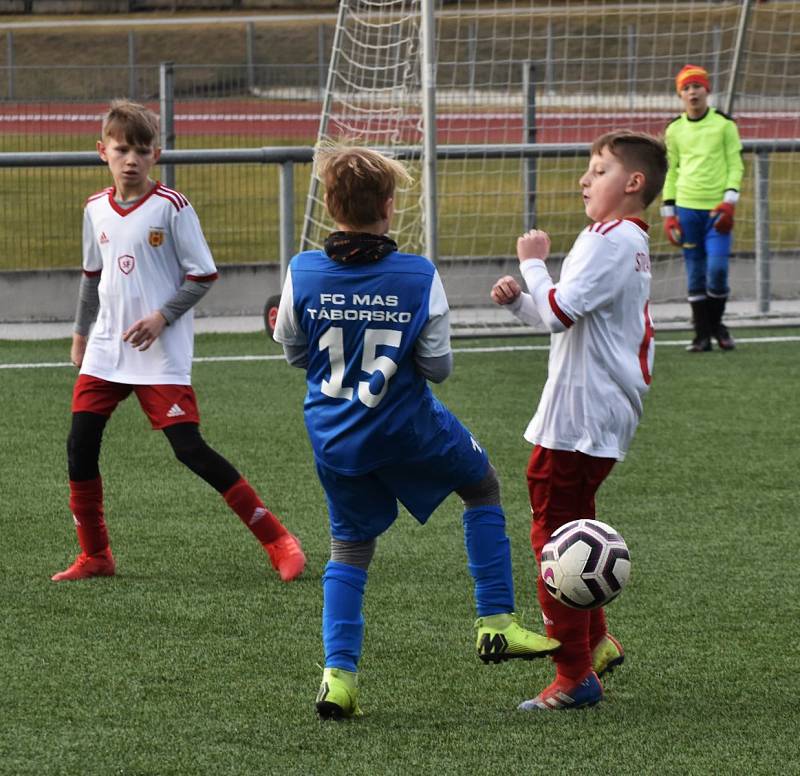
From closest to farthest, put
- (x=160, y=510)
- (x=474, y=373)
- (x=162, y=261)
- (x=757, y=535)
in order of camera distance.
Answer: (x=162, y=261) → (x=757, y=535) → (x=160, y=510) → (x=474, y=373)

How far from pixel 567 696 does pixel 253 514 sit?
1779 millimetres

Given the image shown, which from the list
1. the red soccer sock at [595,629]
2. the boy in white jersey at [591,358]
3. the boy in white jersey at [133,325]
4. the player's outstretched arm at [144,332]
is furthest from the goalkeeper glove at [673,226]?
the red soccer sock at [595,629]

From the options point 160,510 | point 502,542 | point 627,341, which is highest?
point 627,341

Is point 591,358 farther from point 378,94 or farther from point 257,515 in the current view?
point 378,94

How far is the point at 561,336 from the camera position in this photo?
→ 13.6ft

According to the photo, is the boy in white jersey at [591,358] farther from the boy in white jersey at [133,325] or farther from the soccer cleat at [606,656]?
the boy in white jersey at [133,325]

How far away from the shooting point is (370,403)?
394 cm

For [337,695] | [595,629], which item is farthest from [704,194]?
[337,695]

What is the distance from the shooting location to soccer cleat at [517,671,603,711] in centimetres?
409

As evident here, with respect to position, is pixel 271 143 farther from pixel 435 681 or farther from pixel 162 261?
pixel 435 681

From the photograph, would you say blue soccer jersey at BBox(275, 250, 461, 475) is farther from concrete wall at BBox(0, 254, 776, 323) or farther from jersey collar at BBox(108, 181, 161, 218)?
concrete wall at BBox(0, 254, 776, 323)

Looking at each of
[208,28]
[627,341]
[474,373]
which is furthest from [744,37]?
[208,28]

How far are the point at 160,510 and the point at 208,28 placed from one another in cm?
3065

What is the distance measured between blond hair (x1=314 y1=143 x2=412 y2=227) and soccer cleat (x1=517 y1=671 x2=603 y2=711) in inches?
51.9
